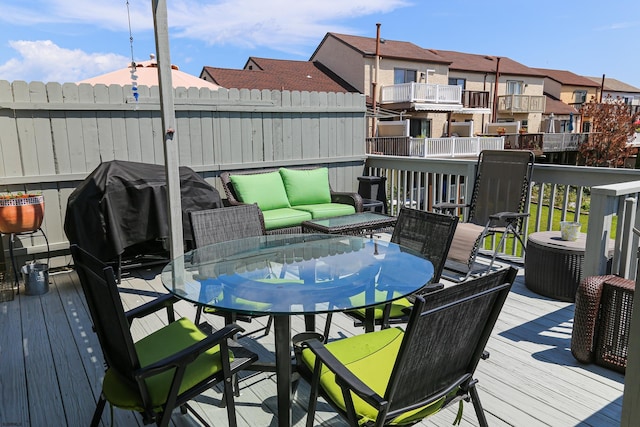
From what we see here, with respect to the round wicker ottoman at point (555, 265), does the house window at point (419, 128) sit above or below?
above

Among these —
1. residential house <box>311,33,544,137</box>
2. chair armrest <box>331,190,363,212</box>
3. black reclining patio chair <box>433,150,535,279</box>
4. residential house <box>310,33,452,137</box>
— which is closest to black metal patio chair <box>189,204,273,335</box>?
black reclining patio chair <box>433,150,535,279</box>

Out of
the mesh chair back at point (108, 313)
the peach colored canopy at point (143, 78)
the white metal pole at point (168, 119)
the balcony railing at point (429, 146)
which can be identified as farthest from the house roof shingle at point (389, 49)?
the mesh chair back at point (108, 313)

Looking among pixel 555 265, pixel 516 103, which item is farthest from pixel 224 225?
pixel 516 103

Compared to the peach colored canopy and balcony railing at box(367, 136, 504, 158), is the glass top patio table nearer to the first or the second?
the peach colored canopy

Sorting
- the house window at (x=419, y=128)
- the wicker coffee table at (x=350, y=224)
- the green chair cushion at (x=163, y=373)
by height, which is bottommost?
the green chair cushion at (x=163, y=373)

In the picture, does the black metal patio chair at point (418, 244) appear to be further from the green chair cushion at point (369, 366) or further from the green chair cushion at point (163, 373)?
the green chair cushion at point (163, 373)

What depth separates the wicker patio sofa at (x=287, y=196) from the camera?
484 centimetres

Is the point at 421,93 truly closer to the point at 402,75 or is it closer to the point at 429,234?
the point at 402,75

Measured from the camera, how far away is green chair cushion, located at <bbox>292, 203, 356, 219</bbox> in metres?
5.00

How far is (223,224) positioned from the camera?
10.2 feet

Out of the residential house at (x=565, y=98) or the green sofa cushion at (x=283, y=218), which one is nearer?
the green sofa cushion at (x=283, y=218)

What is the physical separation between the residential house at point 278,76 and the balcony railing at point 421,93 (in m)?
1.67

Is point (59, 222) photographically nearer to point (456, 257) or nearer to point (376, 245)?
point (376, 245)

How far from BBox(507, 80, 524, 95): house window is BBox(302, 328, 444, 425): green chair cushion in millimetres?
26755
